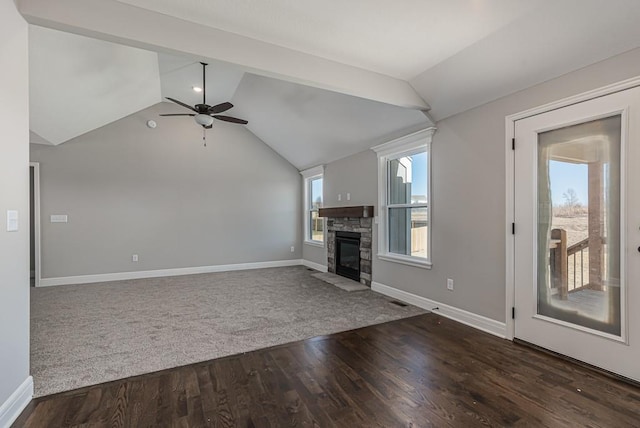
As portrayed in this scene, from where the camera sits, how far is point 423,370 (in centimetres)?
235

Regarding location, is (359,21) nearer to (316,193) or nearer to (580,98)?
(580,98)

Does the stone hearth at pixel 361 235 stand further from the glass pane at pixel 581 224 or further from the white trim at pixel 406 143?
the glass pane at pixel 581 224

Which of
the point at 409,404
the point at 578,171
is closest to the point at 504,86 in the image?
the point at 578,171

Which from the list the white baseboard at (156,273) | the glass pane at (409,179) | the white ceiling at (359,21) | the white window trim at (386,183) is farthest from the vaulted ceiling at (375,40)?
the white baseboard at (156,273)

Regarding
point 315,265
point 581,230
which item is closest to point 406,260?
point 581,230

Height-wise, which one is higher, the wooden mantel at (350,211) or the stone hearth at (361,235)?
the wooden mantel at (350,211)

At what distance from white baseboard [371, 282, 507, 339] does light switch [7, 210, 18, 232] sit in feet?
12.9

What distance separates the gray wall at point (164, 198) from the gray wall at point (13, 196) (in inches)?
160

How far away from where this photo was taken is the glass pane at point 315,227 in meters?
6.83

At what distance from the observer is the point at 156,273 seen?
5.89m

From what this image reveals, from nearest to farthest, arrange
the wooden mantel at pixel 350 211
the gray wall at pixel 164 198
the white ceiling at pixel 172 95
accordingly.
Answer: the white ceiling at pixel 172 95 < the wooden mantel at pixel 350 211 < the gray wall at pixel 164 198

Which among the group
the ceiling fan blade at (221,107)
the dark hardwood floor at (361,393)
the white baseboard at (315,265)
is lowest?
the dark hardwood floor at (361,393)

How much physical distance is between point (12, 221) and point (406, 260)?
12.8 ft

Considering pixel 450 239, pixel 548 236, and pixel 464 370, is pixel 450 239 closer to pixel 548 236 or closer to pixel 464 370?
pixel 548 236
